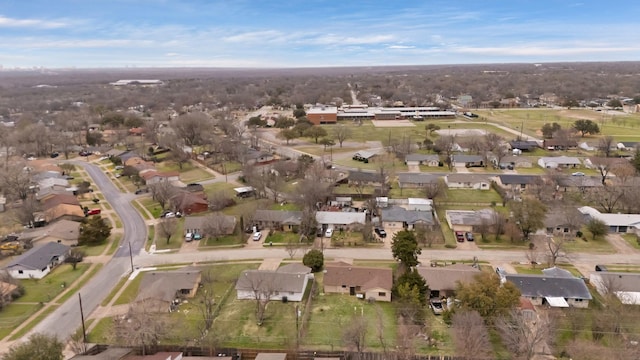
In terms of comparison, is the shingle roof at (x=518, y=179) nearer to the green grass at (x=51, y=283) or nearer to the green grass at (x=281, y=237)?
the green grass at (x=281, y=237)

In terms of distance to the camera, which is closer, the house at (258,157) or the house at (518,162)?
the house at (518,162)

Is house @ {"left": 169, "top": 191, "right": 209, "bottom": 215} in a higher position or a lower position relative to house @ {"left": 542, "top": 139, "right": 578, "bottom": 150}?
lower

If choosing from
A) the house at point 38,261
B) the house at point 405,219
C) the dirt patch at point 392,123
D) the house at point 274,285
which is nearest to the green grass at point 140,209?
the house at point 38,261

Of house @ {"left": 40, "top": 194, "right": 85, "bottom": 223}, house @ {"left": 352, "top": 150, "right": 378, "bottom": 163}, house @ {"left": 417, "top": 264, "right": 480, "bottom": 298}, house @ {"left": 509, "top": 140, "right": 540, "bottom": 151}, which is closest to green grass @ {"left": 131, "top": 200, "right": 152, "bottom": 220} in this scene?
house @ {"left": 40, "top": 194, "right": 85, "bottom": 223}

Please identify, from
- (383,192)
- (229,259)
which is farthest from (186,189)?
(383,192)

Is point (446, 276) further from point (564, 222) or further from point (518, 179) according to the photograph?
point (518, 179)

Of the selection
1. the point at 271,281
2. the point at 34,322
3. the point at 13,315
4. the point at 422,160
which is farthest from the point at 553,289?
the point at 422,160

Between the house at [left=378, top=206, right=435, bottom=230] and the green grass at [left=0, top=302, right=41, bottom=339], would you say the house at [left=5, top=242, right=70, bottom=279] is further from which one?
the house at [left=378, top=206, right=435, bottom=230]
